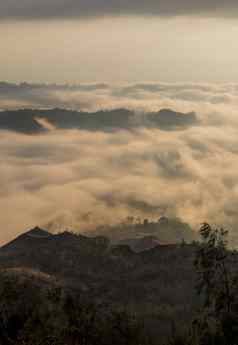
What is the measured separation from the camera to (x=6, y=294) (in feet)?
472

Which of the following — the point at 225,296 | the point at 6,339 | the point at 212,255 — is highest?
the point at 212,255

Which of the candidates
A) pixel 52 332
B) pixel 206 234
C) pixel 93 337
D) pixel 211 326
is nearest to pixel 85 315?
pixel 93 337

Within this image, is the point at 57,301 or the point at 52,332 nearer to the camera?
the point at 52,332

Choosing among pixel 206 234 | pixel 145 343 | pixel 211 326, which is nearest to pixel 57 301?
pixel 145 343

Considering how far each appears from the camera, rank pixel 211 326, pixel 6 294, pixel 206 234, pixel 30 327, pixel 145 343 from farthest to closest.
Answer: pixel 6 294
pixel 145 343
pixel 30 327
pixel 211 326
pixel 206 234

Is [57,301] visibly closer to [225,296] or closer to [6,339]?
[6,339]

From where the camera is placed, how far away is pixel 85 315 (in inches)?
5236

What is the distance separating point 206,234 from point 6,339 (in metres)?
54.7

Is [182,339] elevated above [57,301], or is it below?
below

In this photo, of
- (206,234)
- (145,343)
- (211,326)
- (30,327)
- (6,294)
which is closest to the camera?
(206,234)

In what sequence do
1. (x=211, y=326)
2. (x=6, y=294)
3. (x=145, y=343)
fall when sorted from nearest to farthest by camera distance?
1. (x=211, y=326)
2. (x=145, y=343)
3. (x=6, y=294)

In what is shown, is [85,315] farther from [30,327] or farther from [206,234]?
[206,234]

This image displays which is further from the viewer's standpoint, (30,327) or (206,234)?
(30,327)

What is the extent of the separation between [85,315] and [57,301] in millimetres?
12394
